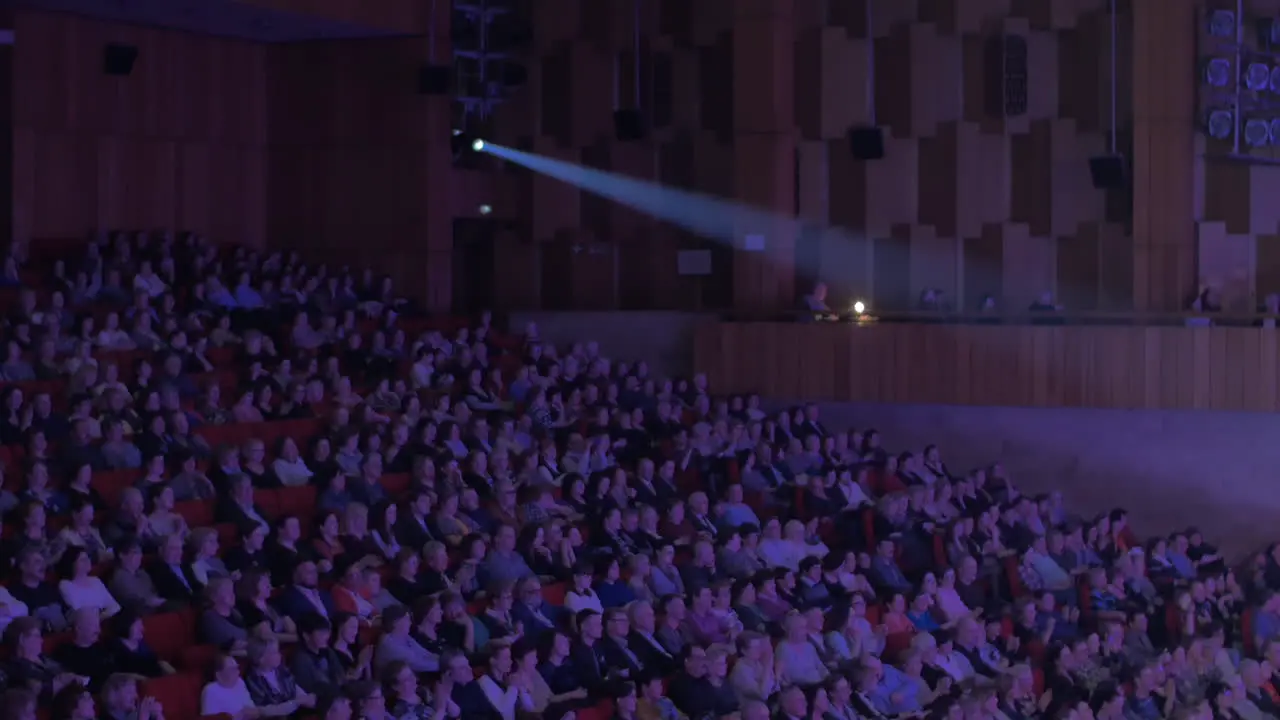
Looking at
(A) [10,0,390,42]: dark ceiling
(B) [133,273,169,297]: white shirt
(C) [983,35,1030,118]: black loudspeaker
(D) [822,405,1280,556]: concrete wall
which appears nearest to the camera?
(B) [133,273,169,297]: white shirt

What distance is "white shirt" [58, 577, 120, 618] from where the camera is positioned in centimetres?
485

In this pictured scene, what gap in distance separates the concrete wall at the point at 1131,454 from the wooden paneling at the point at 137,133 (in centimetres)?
360

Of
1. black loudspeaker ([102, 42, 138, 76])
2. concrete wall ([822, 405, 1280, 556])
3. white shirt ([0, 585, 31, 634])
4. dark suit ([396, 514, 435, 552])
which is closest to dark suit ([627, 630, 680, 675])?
dark suit ([396, 514, 435, 552])

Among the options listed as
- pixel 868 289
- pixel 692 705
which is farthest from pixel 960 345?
pixel 692 705

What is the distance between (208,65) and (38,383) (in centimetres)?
369

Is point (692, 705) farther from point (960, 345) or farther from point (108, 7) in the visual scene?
point (108, 7)

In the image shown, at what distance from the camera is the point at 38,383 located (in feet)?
21.4

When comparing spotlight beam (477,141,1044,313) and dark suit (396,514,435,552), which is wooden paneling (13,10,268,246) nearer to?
spotlight beam (477,141,1044,313)

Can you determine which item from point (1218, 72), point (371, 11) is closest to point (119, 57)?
point (371, 11)

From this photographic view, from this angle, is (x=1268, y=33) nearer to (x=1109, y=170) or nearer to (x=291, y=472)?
(x=1109, y=170)

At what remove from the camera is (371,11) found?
9477mm

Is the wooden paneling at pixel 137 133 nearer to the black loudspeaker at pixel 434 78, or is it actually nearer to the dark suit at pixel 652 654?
the black loudspeaker at pixel 434 78

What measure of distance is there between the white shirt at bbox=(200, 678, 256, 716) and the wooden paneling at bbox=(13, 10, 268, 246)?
4861 millimetres

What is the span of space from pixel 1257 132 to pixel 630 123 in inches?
134
